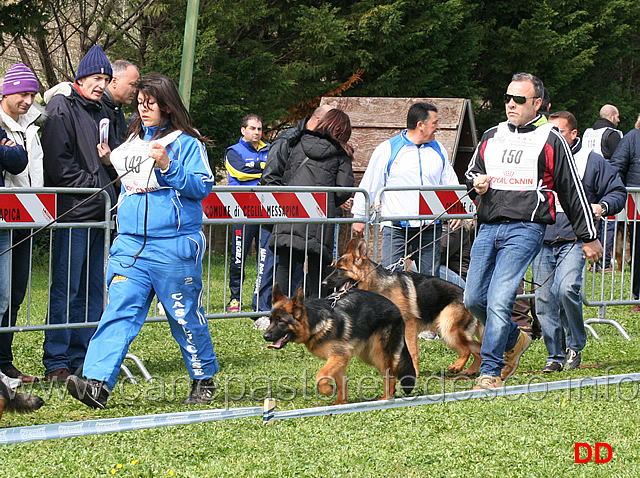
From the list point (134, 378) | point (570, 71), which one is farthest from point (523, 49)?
point (134, 378)

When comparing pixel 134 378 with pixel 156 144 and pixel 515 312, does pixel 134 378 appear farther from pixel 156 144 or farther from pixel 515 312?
pixel 515 312

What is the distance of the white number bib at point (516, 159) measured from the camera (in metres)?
5.86

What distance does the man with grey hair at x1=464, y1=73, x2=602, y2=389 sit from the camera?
232 inches

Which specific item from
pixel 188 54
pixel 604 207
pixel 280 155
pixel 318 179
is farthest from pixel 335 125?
pixel 188 54

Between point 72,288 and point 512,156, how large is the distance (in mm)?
3259

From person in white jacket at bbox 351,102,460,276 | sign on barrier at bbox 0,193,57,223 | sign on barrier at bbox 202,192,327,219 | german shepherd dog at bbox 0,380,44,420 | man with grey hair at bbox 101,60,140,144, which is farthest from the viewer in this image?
person in white jacket at bbox 351,102,460,276

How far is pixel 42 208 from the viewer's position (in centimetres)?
636

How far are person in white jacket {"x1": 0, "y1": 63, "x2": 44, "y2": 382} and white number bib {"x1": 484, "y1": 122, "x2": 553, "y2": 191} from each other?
10.1ft

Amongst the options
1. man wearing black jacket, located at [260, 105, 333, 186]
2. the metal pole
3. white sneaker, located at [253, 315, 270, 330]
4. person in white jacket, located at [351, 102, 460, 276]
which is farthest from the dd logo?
the metal pole

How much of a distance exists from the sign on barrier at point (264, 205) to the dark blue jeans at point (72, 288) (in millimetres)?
1098

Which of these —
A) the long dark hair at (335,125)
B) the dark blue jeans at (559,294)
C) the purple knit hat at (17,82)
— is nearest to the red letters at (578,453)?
the dark blue jeans at (559,294)

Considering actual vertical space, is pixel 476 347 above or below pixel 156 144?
below

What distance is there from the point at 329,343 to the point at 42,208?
228 cm

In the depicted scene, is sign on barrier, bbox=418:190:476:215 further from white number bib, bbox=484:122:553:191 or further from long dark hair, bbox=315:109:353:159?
white number bib, bbox=484:122:553:191
